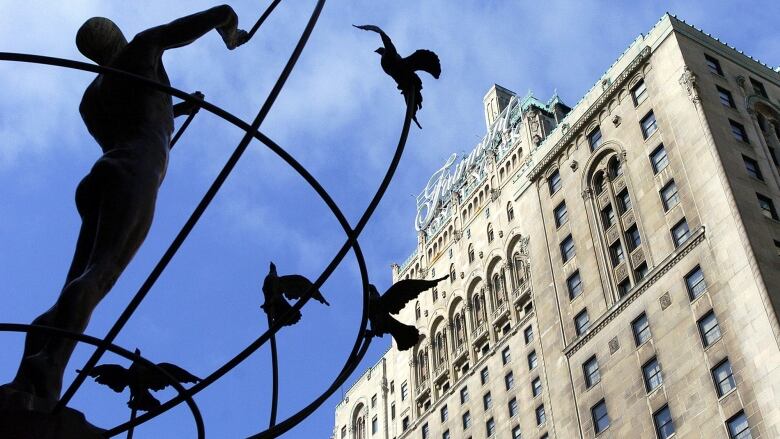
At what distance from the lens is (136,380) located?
682 cm

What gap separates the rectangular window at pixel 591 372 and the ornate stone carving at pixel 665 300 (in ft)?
18.8

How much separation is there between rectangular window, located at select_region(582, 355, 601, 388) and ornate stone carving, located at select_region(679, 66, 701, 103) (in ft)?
51.5

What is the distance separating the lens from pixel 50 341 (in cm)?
572

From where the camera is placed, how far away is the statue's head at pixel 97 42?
747cm

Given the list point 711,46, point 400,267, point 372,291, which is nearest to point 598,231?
point 711,46

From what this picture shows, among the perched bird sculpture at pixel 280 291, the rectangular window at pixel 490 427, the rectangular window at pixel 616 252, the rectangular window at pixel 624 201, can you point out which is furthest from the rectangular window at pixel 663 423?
the perched bird sculpture at pixel 280 291

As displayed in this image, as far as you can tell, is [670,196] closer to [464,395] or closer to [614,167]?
[614,167]

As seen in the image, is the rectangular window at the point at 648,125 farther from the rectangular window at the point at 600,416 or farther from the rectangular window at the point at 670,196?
the rectangular window at the point at 600,416

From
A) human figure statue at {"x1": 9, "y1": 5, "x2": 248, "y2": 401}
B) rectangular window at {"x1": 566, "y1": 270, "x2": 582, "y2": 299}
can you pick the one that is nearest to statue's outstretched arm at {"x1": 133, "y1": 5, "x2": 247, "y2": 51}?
human figure statue at {"x1": 9, "y1": 5, "x2": 248, "y2": 401}

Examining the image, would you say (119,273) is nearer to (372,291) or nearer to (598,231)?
(372,291)

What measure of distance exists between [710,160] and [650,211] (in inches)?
197

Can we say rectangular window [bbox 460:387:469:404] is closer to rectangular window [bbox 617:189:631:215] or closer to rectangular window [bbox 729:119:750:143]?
rectangular window [bbox 617:189:631:215]

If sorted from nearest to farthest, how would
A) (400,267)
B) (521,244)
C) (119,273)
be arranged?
(119,273) < (521,244) < (400,267)

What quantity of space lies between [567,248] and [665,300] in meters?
13.0
